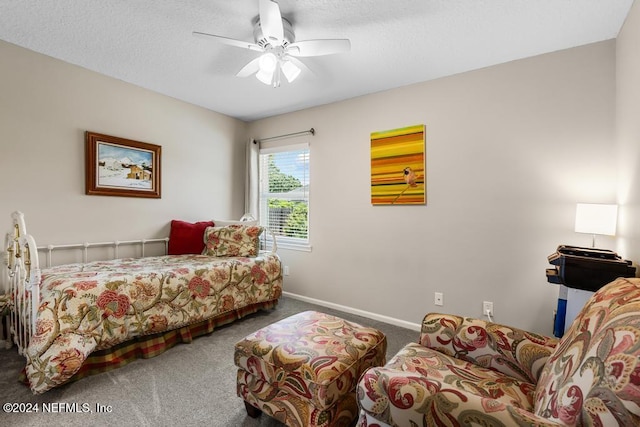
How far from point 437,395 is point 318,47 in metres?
1.94

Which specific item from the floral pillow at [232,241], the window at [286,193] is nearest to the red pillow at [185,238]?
the floral pillow at [232,241]

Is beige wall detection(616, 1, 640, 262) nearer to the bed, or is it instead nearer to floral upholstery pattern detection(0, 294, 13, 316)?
the bed

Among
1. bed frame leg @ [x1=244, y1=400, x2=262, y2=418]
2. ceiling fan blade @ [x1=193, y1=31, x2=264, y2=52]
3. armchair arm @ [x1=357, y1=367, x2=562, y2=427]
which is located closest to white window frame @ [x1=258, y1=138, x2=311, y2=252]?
ceiling fan blade @ [x1=193, y1=31, x2=264, y2=52]

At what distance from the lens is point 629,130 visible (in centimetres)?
171

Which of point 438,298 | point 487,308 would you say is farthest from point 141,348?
point 487,308

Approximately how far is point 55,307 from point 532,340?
2544mm

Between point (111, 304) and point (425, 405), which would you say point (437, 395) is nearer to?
point (425, 405)

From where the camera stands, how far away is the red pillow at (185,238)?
3141mm

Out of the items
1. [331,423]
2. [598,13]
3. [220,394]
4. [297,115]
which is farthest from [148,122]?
[598,13]

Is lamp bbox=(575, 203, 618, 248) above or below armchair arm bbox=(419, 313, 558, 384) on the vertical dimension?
above

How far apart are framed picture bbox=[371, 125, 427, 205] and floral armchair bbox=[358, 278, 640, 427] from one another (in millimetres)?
1555

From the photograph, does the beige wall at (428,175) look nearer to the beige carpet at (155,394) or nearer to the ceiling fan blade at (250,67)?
the beige carpet at (155,394)

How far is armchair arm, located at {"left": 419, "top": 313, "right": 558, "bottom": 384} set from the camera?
1251 millimetres

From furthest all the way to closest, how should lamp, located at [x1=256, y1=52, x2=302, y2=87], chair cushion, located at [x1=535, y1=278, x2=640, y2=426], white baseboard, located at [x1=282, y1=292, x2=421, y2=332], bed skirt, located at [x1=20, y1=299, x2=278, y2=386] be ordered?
1. white baseboard, located at [x1=282, y1=292, x2=421, y2=332]
2. lamp, located at [x1=256, y1=52, x2=302, y2=87]
3. bed skirt, located at [x1=20, y1=299, x2=278, y2=386]
4. chair cushion, located at [x1=535, y1=278, x2=640, y2=426]
